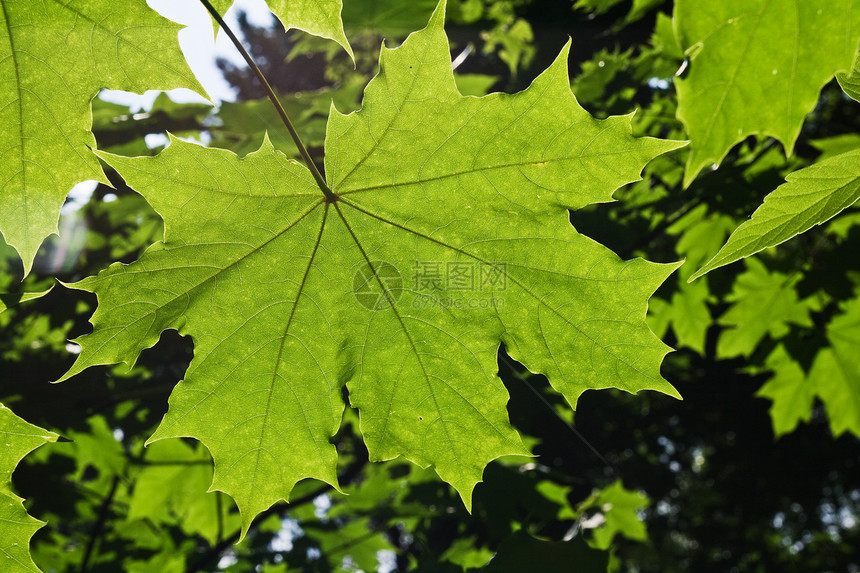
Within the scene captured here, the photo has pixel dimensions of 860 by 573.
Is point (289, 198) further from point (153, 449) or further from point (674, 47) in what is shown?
point (153, 449)

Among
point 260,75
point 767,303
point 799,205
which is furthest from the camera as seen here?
point 767,303

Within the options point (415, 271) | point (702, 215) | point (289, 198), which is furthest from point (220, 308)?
point (702, 215)

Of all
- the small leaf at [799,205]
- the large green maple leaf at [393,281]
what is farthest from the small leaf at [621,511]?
the small leaf at [799,205]

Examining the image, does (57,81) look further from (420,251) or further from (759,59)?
(759,59)

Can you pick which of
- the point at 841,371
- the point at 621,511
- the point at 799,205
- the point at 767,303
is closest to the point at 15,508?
the point at 799,205

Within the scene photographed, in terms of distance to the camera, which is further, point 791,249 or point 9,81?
point 791,249

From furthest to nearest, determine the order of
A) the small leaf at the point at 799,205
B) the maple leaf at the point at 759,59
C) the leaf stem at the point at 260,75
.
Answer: the leaf stem at the point at 260,75 → the small leaf at the point at 799,205 → the maple leaf at the point at 759,59

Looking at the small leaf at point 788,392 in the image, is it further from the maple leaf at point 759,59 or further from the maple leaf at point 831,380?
the maple leaf at point 759,59
